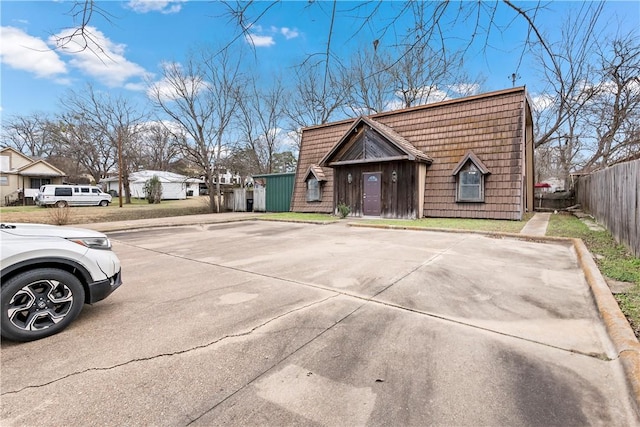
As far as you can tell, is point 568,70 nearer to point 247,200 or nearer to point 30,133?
point 247,200

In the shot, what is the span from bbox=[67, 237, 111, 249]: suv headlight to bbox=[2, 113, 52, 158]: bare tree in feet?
156

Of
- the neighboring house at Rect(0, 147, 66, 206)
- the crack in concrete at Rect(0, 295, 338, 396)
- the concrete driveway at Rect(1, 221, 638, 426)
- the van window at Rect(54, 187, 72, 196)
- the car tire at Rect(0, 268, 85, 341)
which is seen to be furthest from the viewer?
the neighboring house at Rect(0, 147, 66, 206)

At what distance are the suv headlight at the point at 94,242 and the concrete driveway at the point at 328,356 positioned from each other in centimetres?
77

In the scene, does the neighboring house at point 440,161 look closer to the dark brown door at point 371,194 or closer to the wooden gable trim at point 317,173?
the dark brown door at point 371,194

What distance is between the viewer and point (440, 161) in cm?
1361

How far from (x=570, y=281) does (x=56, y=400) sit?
6.19 metres

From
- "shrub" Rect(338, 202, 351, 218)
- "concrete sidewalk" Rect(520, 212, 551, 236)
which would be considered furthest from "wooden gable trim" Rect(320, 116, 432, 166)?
"concrete sidewalk" Rect(520, 212, 551, 236)

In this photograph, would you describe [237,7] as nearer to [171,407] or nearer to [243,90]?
[171,407]

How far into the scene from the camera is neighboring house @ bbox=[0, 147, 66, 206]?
92.7 ft

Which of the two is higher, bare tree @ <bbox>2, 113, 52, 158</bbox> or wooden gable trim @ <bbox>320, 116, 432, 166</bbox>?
bare tree @ <bbox>2, 113, 52, 158</bbox>

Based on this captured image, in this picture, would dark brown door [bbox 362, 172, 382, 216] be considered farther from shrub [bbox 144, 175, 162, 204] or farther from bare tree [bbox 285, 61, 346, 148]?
shrub [bbox 144, 175, 162, 204]

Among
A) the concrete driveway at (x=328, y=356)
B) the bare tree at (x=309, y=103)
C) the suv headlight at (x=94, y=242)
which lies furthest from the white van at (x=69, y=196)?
the suv headlight at (x=94, y=242)

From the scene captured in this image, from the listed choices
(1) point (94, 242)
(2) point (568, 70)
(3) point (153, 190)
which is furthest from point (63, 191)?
(2) point (568, 70)

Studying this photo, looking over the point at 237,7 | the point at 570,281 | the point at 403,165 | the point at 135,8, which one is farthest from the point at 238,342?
the point at 403,165
